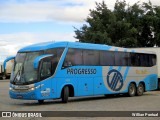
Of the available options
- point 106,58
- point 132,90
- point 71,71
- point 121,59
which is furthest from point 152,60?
point 71,71

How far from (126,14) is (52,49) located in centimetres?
3618

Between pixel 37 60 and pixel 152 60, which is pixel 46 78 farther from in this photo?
pixel 152 60

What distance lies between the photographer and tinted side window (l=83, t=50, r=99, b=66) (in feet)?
74.7

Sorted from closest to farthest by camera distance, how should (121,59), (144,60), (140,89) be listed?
(121,59)
(140,89)
(144,60)

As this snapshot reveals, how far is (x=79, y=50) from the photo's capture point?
73.7 ft

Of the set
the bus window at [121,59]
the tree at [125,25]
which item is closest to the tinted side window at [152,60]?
the bus window at [121,59]

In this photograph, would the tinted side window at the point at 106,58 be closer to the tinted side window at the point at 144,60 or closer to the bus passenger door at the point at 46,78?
the tinted side window at the point at 144,60

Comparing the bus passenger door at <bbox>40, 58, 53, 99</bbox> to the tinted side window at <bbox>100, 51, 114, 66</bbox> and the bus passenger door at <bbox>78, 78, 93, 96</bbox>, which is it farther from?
the tinted side window at <bbox>100, 51, 114, 66</bbox>

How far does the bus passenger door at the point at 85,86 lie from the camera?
22.3 metres

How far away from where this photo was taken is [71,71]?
21719mm

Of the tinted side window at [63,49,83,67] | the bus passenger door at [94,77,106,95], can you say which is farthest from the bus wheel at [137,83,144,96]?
the tinted side window at [63,49,83,67]

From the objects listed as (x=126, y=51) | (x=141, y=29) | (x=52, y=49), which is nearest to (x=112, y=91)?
(x=126, y=51)

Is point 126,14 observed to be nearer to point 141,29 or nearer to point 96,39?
point 141,29

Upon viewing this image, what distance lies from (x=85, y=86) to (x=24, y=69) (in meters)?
4.02
